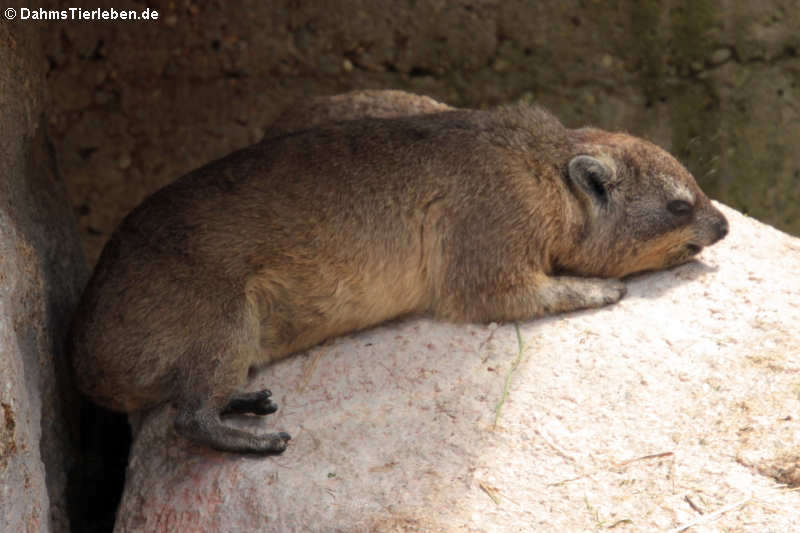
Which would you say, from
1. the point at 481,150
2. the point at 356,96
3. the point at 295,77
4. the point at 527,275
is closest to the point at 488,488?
the point at 527,275

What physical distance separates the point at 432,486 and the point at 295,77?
14.4 feet

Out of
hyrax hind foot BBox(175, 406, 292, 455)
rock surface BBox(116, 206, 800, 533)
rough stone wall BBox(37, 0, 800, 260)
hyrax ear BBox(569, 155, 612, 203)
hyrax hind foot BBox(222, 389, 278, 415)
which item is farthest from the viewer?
rough stone wall BBox(37, 0, 800, 260)

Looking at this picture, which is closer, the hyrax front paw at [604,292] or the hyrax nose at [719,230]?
the hyrax front paw at [604,292]

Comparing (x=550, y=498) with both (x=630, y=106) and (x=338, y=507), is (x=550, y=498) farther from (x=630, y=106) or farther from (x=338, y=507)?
(x=630, y=106)

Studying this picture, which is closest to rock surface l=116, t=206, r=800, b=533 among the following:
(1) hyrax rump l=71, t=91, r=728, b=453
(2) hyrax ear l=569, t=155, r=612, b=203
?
(1) hyrax rump l=71, t=91, r=728, b=453

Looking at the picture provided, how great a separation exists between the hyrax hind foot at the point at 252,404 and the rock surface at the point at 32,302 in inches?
35.8

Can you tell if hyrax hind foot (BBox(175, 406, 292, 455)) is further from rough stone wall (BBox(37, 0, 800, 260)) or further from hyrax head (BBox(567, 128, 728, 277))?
rough stone wall (BBox(37, 0, 800, 260))

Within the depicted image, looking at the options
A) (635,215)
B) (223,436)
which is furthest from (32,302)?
(635,215)

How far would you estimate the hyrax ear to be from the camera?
5.36m

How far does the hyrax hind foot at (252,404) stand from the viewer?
4.59m

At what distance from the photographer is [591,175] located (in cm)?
540

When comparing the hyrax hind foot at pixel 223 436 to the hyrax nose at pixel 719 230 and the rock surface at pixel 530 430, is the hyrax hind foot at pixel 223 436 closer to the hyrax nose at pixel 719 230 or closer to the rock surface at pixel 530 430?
the rock surface at pixel 530 430

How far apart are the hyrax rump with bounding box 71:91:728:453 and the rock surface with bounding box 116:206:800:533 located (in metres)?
0.18

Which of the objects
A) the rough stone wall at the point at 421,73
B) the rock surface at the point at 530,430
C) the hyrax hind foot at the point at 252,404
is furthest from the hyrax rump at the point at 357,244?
the rough stone wall at the point at 421,73
